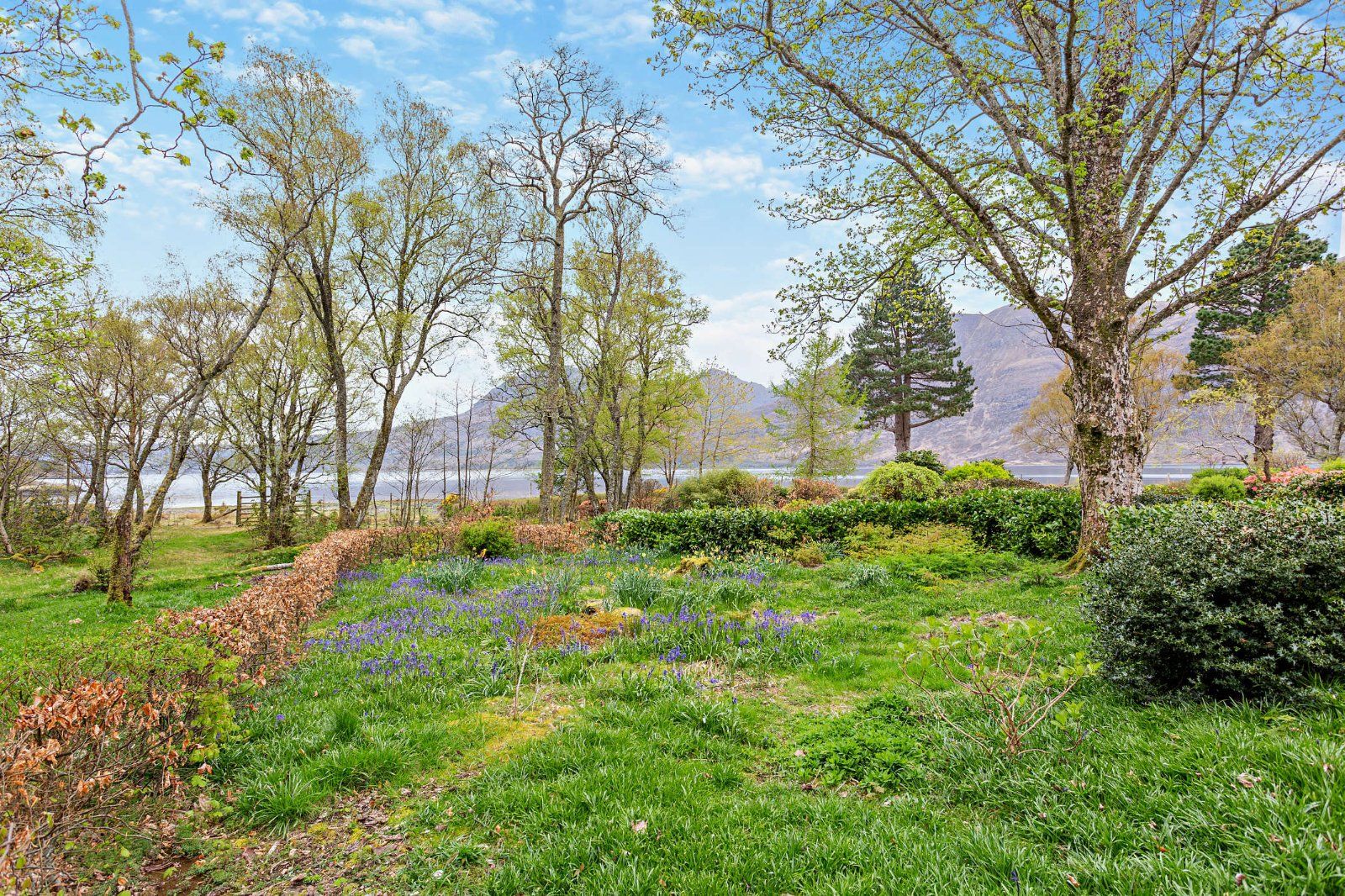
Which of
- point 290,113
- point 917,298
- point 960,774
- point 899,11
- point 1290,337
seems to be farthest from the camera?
point 1290,337

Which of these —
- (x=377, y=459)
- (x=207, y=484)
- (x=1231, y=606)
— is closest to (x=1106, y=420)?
(x=1231, y=606)

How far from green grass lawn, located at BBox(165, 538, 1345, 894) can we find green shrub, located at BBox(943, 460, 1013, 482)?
1476cm

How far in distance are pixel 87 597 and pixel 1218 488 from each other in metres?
28.3

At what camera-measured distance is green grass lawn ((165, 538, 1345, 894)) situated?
8.10ft

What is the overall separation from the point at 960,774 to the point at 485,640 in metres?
4.92

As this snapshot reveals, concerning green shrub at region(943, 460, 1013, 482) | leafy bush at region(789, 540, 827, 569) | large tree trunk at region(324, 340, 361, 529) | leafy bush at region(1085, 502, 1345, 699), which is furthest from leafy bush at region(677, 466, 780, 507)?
leafy bush at region(1085, 502, 1345, 699)

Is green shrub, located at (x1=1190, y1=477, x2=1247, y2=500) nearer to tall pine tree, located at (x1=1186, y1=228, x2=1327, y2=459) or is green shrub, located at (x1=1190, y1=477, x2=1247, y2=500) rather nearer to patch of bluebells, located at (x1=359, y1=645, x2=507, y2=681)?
tall pine tree, located at (x1=1186, y1=228, x2=1327, y2=459)

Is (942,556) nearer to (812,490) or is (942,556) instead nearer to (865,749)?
(865,749)

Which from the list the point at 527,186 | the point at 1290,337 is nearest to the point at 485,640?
the point at 527,186

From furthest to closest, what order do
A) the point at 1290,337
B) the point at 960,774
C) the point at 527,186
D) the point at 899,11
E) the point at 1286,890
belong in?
the point at 1290,337
the point at 527,186
the point at 899,11
the point at 960,774
the point at 1286,890

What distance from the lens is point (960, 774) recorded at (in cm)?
339

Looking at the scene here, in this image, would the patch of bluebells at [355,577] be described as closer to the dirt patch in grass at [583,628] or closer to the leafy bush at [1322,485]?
the dirt patch in grass at [583,628]

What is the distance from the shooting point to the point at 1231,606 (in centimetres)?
374

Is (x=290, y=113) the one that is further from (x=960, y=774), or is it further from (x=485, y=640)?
(x=960, y=774)
